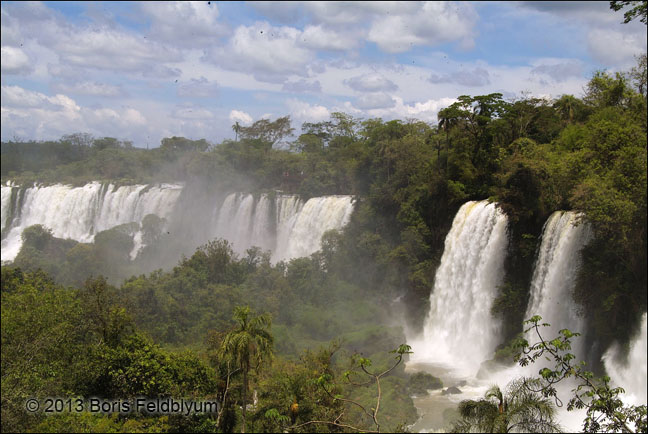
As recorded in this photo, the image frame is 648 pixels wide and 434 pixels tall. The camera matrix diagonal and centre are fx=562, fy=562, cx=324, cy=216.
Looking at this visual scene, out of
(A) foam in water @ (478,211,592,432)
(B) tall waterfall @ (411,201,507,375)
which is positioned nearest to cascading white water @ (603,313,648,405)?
(A) foam in water @ (478,211,592,432)

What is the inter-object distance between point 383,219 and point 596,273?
1562cm

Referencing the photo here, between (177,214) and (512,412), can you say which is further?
(177,214)

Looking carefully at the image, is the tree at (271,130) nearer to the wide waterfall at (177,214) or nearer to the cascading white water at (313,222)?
the wide waterfall at (177,214)

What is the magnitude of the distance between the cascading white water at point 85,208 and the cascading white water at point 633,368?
35.9m

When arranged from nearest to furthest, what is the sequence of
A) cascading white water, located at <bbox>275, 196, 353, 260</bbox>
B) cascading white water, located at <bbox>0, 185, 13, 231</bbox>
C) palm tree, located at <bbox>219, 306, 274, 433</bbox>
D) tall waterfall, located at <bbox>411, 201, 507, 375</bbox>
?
1. palm tree, located at <bbox>219, 306, 274, 433</bbox>
2. tall waterfall, located at <bbox>411, 201, 507, 375</bbox>
3. cascading white water, located at <bbox>275, 196, 353, 260</bbox>
4. cascading white water, located at <bbox>0, 185, 13, 231</bbox>

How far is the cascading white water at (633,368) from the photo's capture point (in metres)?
14.5

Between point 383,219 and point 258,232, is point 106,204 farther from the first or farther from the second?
point 383,219

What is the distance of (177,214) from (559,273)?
33.0 meters

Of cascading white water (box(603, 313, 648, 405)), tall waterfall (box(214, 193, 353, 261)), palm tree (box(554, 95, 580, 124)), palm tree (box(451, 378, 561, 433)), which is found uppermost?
palm tree (box(554, 95, 580, 124))

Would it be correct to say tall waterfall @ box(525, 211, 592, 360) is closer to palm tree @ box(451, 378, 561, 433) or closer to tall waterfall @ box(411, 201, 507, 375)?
tall waterfall @ box(411, 201, 507, 375)

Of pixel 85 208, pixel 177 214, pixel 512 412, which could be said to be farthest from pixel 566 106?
pixel 85 208

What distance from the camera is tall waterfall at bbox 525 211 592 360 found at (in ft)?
55.3

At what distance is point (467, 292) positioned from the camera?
73.1ft

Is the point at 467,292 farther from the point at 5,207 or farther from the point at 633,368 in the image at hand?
the point at 5,207
